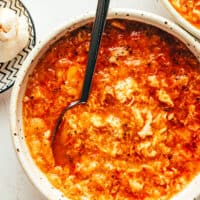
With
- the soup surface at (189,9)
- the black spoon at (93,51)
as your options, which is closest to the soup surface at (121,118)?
the black spoon at (93,51)

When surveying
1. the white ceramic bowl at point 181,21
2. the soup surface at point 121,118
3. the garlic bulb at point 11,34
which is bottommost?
the soup surface at point 121,118

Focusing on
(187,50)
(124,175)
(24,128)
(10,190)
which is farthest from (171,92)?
(10,190)

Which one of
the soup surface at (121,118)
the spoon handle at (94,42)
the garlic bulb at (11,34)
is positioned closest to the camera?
the spoon handle at (94,42)

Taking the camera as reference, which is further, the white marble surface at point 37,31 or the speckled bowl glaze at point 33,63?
the white marble surface at point 37,31

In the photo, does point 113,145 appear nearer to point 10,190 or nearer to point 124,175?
point 124,175

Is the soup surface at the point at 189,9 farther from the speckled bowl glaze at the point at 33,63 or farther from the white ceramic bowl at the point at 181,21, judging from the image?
the speckled bowl glaze at the point at 33,63
